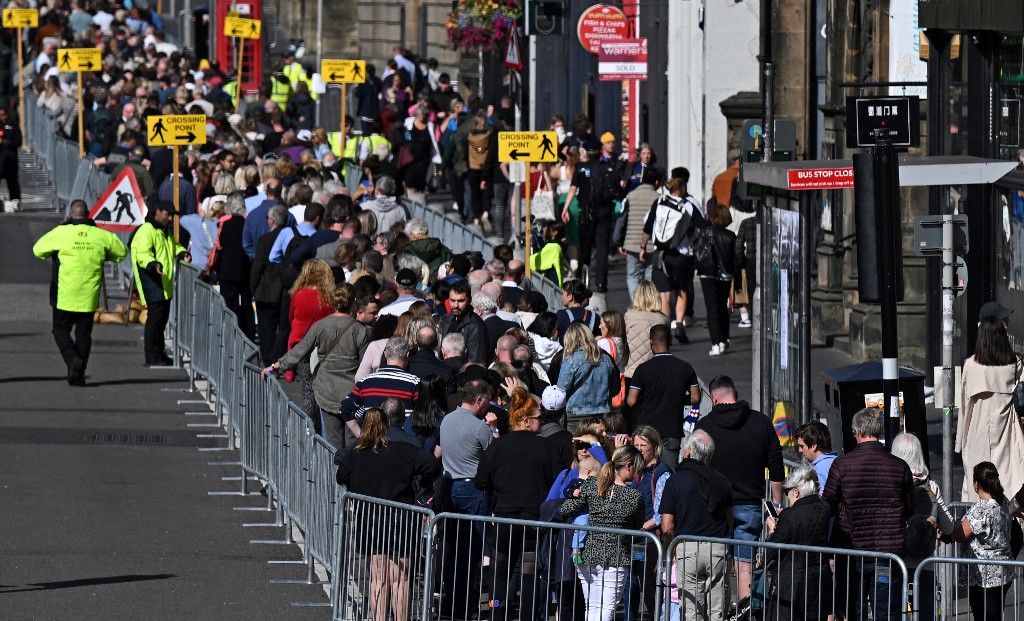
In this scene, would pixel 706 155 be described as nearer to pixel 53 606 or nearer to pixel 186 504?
pixel 186 504

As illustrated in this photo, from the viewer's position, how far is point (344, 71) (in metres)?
→ 31.6

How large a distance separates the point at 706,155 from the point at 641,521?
701 inches

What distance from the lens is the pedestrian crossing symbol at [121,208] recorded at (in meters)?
23.0

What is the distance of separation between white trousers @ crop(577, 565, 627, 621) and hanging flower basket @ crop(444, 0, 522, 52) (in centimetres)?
2837

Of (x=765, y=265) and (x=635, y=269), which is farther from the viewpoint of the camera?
(x=635, y=269)

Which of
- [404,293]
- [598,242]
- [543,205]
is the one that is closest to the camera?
[404,293]

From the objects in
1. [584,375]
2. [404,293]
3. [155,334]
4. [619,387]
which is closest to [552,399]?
[584,375]

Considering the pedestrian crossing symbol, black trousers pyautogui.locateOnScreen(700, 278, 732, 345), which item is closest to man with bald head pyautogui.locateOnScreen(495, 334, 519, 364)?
black trousers pyautogui.locateOnScreen(700, 278, 732, 345)

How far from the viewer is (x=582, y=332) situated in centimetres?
1547

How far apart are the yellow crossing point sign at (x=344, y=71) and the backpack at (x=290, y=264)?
11032 millimetres

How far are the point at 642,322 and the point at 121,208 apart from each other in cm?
791

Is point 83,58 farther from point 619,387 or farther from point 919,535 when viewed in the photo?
point 919,535

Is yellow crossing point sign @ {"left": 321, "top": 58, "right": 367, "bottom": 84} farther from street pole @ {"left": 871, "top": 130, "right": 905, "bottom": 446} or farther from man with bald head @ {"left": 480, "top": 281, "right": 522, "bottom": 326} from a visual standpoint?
street pole @ {"left": 871, "top": 130, "right": 905, "bottom": 446}

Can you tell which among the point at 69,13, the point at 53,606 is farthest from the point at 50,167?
the point at 53,606
